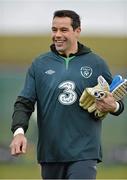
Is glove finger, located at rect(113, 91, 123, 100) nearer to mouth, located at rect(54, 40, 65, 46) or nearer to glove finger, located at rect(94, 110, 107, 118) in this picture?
glove finger, located at rect(94, 110, 107, 118)

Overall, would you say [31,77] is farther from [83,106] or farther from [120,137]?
[120,137]

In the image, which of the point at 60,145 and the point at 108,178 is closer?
the point at 60,145

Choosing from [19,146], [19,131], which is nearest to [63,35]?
[19,131]

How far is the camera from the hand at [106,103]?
18.6 feet

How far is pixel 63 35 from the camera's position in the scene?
5.91m

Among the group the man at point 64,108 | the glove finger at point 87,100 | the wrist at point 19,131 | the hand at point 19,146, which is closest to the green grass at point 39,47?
the man at point 64,108

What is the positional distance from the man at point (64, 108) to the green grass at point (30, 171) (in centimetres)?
675

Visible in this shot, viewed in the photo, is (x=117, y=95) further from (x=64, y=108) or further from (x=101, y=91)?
(x=64, y=108)

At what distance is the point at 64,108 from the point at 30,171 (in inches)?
288

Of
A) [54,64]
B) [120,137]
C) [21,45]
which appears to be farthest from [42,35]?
[54,64]

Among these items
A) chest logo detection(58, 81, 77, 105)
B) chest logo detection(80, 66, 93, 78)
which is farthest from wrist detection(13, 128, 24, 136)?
chest logo detection(80, 66, 93, 78)

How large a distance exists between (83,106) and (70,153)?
1.05 ft

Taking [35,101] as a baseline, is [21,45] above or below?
above

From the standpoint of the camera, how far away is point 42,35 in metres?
14.1
